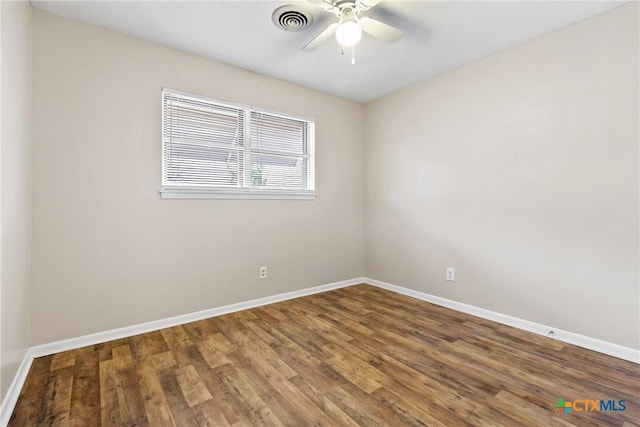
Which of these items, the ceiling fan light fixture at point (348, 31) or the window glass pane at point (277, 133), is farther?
the window glass pane at point (277, 133)

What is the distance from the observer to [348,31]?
6.15 ft

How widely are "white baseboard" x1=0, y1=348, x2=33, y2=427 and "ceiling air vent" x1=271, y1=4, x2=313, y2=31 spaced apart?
2.75 m

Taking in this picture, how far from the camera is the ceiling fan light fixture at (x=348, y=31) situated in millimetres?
1871

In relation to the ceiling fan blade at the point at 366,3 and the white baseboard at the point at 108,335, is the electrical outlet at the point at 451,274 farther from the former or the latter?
the ceiling fan blade at the point at 366,3

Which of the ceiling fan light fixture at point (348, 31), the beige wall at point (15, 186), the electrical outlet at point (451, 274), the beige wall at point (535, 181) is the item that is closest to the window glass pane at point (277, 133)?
the beige wall at point (535, 181)

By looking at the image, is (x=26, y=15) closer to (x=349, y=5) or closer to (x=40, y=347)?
(x=349, y=5)

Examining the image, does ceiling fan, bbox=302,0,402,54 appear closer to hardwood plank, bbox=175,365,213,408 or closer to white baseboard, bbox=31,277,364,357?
hardwood plank, bbox=175,365,213,408

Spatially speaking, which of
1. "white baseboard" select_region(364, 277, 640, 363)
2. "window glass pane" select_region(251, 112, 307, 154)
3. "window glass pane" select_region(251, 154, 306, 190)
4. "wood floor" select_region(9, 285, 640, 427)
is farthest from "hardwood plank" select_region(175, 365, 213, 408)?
"white baseboard" select_region(364, 277, 640, 363)

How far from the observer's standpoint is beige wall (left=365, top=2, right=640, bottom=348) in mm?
2080

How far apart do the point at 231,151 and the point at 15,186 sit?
5.33 feet

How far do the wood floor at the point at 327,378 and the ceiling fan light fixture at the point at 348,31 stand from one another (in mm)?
2138

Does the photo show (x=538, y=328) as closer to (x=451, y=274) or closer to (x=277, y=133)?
(x=451, y=274)

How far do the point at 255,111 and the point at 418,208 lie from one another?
83.1 inches

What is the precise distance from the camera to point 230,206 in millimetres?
2955
